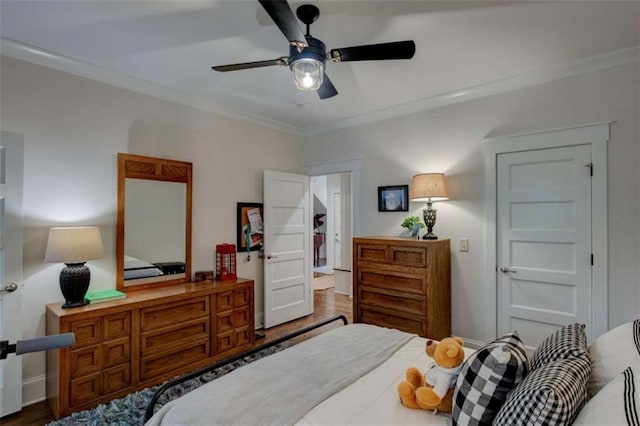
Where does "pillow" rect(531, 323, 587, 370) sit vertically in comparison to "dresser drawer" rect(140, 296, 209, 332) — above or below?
above

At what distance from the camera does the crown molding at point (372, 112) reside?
2.46 meters

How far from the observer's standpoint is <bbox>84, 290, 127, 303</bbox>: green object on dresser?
2.52 meters

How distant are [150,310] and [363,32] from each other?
2.71 m

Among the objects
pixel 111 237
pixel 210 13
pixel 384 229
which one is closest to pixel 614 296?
pixel 384 229

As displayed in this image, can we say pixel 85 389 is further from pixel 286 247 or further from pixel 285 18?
pixel 285 18

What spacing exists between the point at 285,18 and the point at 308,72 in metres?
A: 0.37

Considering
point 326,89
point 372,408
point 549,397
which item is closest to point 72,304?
point 372,408

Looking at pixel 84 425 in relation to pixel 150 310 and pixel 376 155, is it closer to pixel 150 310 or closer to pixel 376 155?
pixel 150 310

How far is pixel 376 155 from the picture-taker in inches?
155

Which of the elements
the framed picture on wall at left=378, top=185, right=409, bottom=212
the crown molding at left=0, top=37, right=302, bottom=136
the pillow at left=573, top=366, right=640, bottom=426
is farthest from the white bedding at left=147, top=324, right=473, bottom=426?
the crown molding at left=0, top=37, right=302, bottom=136

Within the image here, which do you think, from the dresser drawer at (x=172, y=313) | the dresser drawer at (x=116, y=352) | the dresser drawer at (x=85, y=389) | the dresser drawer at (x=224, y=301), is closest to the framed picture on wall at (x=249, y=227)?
the dresser drawer at (x=224, y=301)

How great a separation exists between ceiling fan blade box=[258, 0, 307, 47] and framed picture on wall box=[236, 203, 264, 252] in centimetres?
253

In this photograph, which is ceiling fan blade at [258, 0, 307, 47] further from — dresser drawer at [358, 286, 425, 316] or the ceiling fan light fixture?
dresser drawer at [358, 286, 425, 316]

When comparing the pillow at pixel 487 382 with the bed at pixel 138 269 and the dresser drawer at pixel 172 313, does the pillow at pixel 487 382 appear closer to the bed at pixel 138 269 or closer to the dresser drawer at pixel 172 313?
the dresser drawer at pixel 172 313
